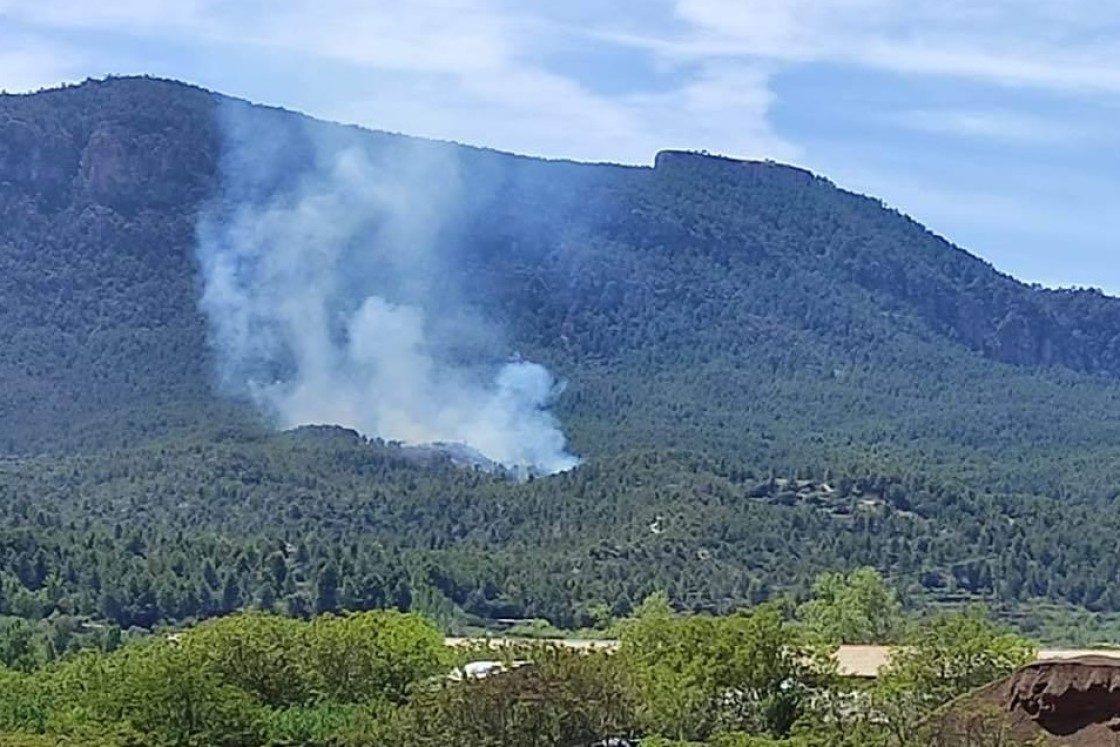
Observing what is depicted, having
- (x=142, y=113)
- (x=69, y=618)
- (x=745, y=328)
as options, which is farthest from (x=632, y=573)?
(x=142, y=113)

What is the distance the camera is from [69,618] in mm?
85750

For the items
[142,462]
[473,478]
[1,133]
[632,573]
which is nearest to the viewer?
[632,573]

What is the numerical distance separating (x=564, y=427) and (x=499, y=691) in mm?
114524

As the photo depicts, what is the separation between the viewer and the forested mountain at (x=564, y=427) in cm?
10069

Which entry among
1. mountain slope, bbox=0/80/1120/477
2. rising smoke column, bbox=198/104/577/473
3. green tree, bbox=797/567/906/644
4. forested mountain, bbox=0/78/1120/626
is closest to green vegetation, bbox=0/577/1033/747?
green tree, bbox=797/567/906/644

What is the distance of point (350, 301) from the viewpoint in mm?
169000

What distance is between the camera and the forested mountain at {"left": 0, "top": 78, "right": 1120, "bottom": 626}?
101 metres

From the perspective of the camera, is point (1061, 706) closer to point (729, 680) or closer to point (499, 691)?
point (729, 680)

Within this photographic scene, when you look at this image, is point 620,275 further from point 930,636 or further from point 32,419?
point 930,636

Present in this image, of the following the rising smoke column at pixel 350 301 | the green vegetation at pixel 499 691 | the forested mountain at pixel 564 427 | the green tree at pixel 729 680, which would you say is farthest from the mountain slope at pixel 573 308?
the green tree at pixel 729 680

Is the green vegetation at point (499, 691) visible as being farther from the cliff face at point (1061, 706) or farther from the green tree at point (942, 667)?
the cliff face at point (1061, 706)

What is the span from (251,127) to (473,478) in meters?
61.1

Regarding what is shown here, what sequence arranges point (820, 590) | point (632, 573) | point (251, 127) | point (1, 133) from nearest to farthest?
point (820, 590)
point (632, 573)
point (1, 133)
point (251, 127)

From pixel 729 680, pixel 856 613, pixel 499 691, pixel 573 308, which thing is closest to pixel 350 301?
pixel 573 308
